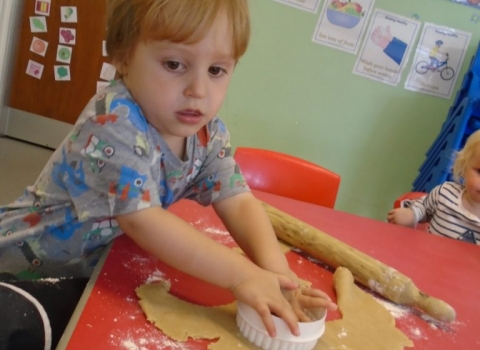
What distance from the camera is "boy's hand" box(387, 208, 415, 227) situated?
1.52m

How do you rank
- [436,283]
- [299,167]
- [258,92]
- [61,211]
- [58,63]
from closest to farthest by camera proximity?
1. [61,211]
2. [436,283]
3. [299,167]
4. [258,92]
5. [58,63]

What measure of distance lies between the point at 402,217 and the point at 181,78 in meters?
1.06

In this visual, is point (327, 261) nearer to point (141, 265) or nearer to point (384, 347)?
point (384, 347)

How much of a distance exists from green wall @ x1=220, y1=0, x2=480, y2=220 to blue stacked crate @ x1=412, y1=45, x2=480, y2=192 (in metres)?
0.13

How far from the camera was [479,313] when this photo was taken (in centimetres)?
85

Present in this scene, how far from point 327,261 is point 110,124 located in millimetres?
438

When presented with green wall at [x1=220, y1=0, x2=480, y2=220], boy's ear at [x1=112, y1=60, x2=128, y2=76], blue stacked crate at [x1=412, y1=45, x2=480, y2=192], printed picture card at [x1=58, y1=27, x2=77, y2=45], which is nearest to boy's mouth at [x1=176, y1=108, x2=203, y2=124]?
boy's ear at [x1=112, y1=60, x2=128, y2=76]

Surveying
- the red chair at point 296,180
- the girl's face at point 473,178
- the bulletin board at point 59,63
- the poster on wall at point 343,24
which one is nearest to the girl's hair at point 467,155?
the girl's face at point 473,178

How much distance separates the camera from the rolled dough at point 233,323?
1.93 ft

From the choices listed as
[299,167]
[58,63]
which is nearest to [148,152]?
[299,167]

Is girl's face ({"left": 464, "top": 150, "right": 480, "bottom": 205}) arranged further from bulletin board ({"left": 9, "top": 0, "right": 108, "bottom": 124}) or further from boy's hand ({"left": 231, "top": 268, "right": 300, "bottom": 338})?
bulletin board ({"left": 9, "top": 0, "right": 108, "bottom": 124})

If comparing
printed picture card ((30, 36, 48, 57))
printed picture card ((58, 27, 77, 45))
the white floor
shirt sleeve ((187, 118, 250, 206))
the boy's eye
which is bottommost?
the white floor

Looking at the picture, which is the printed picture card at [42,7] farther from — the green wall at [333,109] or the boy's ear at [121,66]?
the boy's ear at [121,66]

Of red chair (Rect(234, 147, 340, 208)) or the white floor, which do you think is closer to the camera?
red chair (Rect(234, 147, 340, 208))
